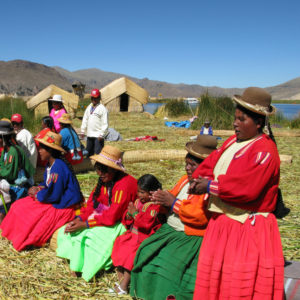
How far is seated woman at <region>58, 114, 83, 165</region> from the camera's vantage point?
5.09 meters

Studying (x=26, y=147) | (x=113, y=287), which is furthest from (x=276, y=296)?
(x=26, y=147)

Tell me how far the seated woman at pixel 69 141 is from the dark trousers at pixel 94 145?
92 cm

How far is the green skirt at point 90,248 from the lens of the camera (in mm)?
2529

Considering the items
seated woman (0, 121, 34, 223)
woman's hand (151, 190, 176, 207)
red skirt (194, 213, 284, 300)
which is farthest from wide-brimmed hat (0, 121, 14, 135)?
red skirt (194, 213, 284, 300)

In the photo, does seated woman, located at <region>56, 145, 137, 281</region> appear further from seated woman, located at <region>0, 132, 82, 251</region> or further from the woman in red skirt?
the woman in red skirt

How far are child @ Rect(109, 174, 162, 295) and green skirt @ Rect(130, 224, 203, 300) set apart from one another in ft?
0.40

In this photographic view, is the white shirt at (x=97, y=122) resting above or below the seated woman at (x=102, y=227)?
above

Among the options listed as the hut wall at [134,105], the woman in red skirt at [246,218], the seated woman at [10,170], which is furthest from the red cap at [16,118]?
the hut wall at [134,105]

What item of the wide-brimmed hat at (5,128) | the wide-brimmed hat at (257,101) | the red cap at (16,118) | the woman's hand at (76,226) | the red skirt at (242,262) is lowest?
the woman's hand at (76,226)

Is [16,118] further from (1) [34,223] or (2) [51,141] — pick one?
(1) [34,223]

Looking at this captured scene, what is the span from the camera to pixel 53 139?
10.6 ft

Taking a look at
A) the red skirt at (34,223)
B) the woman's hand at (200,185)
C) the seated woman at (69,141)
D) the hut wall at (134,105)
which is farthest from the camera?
the hut wall at (134,105)

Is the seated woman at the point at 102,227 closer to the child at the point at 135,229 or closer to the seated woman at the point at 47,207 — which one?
the child at the point at 135,229

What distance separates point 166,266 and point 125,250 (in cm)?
42
